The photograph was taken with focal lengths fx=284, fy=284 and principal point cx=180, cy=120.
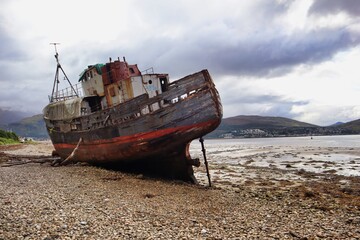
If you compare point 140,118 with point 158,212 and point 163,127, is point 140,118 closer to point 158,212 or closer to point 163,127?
point 163,127

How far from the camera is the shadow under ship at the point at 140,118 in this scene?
49.8 feet

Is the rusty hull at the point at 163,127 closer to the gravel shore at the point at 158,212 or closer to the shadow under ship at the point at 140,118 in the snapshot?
the shadow under ship at the point at 140,118

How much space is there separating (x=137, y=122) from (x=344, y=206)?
1073 centimetres

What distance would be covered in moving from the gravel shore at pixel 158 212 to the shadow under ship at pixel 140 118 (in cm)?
265

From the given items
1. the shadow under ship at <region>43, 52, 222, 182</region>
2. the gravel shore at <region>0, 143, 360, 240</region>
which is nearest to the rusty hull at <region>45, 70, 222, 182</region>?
the shadow under ship at <region>43, 52, 222, 182</region>

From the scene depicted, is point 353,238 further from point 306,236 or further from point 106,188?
point 106,188

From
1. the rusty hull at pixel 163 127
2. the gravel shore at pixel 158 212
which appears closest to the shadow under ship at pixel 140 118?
the rusty hull at pixel 163 127

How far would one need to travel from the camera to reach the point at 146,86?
60.0 ft

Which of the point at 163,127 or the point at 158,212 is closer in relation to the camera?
the point at 158,212

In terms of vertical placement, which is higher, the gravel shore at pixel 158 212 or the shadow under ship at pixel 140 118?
the shadow under ship at pixel 140 118

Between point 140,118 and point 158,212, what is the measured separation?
7861 millimetres

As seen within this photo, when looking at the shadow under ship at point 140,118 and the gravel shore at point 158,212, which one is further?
the shadow under ship at point 140,118

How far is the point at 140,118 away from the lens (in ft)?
52.9

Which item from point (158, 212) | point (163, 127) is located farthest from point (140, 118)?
point (158, 212)
